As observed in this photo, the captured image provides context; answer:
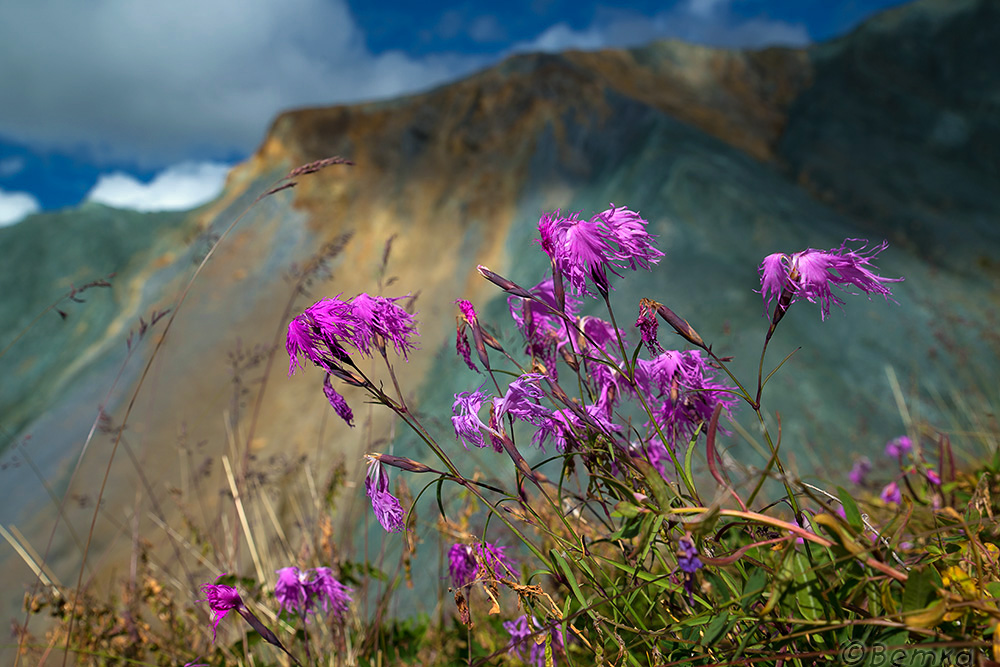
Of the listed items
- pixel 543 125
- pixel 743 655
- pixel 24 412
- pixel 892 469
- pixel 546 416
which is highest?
pixel 543 125

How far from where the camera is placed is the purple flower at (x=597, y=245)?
74 cm

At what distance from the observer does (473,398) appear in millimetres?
810

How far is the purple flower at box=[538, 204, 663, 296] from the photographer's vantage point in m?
0.74

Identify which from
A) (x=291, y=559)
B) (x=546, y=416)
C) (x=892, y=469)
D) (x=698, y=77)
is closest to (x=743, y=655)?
(x=546, y=416)

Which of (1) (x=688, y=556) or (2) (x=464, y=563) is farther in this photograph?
(2) (x=464, y=563)

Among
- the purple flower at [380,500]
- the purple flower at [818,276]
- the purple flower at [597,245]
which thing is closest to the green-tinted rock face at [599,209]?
the purple flower at [818,276]

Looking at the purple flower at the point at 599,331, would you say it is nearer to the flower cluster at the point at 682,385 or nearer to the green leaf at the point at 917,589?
the flower cluster at the point at 682,385

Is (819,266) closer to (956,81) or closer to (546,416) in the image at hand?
(546,416)

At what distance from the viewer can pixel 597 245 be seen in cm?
75

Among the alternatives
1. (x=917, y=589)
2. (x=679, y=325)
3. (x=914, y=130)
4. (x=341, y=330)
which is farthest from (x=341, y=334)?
(x=914, y=130)

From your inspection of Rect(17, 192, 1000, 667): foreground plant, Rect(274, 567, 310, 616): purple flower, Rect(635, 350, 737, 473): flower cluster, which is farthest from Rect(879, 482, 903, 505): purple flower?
Rect(274, 567, 310, 616): purple flower

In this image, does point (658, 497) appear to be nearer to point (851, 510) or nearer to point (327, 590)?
point (851, 510)

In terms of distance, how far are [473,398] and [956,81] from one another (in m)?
10.6

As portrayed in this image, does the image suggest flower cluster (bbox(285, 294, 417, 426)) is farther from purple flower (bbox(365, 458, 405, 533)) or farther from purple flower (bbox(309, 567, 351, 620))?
purple flower (bbox(309, 567, 351, 620))
